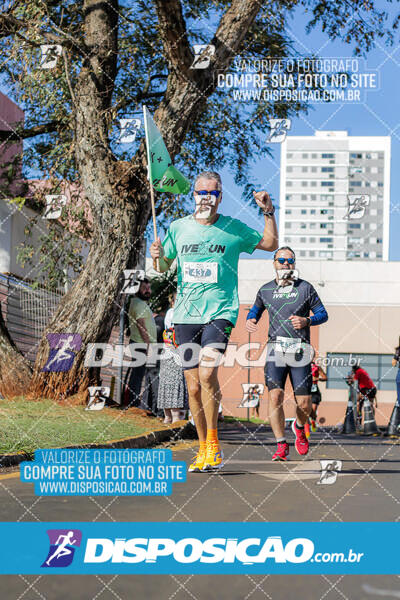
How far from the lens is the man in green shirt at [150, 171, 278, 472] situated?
5.57m

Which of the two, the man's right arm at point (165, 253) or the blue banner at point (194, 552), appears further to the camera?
the man's right arm at point (165, 253)

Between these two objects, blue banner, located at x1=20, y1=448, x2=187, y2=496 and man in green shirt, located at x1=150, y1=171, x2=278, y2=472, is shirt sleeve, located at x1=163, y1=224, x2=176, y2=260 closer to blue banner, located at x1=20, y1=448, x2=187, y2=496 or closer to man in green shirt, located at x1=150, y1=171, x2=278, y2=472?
man in green shirt, located at x1=150, y1=171, x2=278, y2=472

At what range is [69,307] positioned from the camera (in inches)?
444

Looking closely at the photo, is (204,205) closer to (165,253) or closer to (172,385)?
(165,253)

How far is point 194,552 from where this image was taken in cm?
279

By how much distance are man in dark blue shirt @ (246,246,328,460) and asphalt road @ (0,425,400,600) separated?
1.23 feet

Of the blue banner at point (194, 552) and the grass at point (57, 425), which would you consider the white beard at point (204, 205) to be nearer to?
the grass at point (57, 425)

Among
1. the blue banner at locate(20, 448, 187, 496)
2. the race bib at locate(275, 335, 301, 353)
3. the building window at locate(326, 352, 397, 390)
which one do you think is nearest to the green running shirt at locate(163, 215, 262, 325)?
the blue banner at locate(20, 448, 187, 496)

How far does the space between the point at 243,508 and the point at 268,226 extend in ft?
6.41

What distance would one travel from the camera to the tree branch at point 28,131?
14047mm
